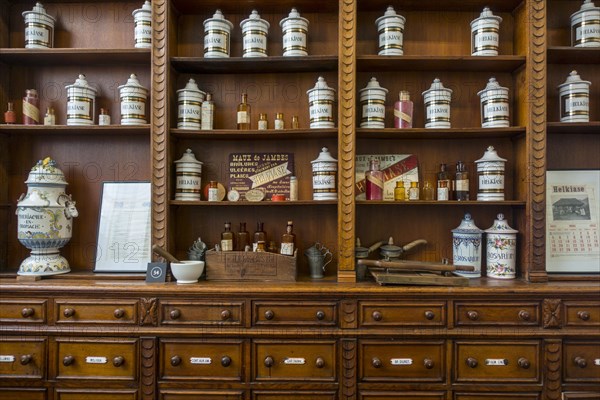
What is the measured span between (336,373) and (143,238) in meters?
→ 1.32

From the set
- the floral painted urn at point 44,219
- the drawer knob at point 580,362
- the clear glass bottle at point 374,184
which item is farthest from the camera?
the clear glass bottle at point 374,184

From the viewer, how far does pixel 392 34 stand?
213cm

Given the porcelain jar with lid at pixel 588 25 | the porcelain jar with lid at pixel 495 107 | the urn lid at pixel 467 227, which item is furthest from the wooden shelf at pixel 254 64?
the porcelain jar with lid at pixel 588 25

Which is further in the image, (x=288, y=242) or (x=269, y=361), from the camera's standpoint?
(x=288, y=242)

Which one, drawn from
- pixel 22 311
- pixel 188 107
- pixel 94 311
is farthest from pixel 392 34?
pixel 22 311

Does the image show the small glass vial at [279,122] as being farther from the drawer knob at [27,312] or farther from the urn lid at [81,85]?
the drawer knob at [27,312]

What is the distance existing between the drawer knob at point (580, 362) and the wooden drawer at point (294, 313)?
116cm

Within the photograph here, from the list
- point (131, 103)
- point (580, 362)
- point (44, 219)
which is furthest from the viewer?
point (131, 103)

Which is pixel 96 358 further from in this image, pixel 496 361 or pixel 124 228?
pixel 496 361

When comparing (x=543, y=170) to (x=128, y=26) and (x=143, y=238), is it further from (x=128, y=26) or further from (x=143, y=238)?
(x=128, y=26)

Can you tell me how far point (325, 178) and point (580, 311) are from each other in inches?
55.2

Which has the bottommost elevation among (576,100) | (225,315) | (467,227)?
(225,315)

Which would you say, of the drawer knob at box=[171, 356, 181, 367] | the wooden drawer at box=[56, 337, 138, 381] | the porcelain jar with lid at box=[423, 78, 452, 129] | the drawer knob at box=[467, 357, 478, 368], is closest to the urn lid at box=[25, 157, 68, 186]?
the wooden drawer at box=[56, 337, 138, 381]

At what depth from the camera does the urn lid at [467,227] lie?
2143 mm
